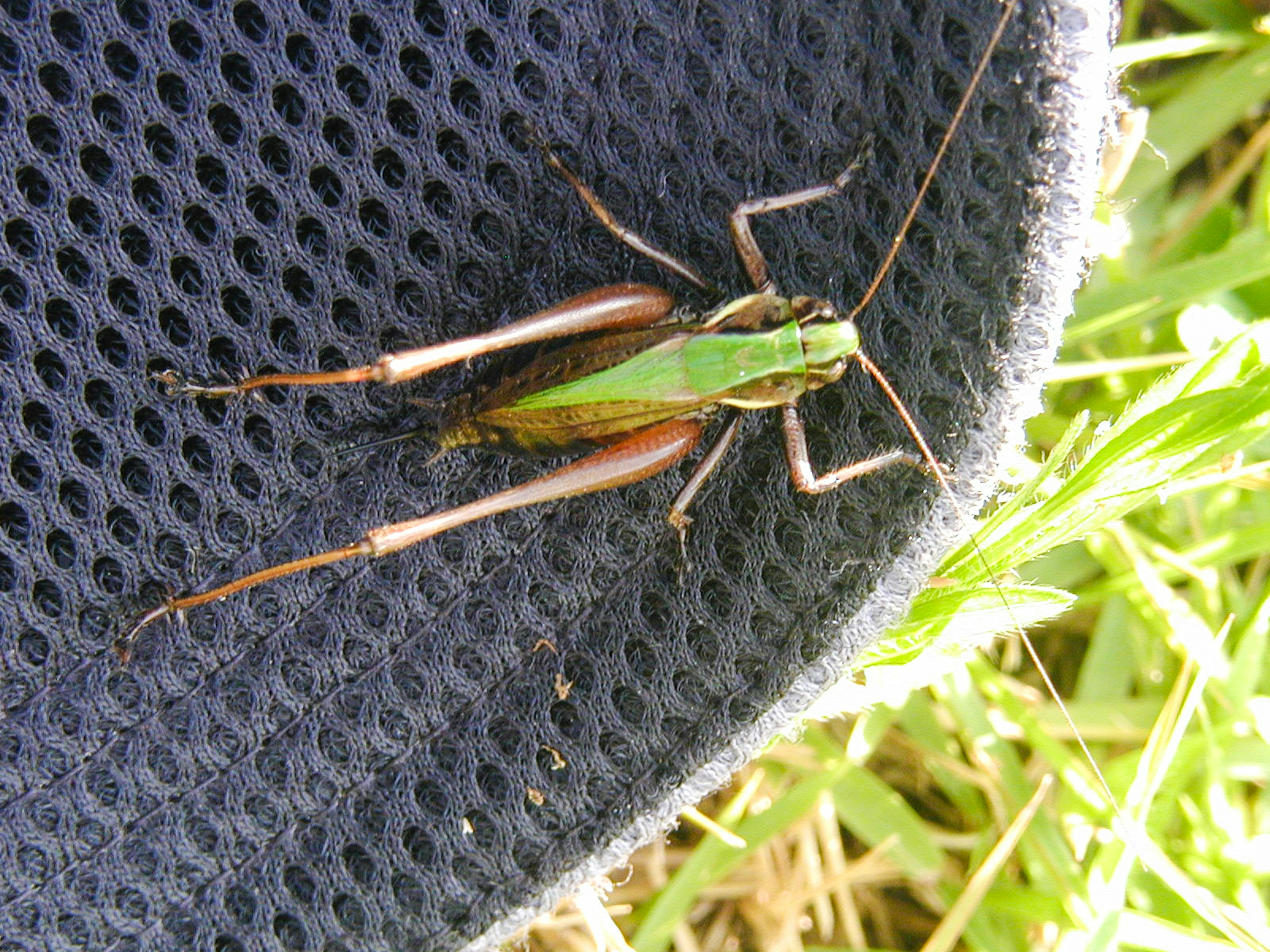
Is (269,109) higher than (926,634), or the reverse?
(269,109)

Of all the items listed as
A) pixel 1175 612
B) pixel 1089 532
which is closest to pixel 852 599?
pixel 1089 532

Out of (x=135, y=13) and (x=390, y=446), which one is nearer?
(x=135, y=13)

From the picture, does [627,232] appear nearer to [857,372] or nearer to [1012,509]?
[857,372]

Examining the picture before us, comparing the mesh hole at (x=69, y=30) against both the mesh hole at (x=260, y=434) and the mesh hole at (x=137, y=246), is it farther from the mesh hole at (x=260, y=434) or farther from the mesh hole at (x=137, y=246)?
the mesh hole at (x=260, y=434)

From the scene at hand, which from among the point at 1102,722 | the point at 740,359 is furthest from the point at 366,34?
the point at 1102,722

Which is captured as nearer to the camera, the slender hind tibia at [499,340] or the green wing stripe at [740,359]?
the slender hind tibia at [499,340]

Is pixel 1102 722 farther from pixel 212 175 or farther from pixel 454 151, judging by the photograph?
pixel 212 175

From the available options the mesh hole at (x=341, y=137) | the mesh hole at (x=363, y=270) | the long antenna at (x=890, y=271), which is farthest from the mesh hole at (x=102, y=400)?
the long antenna at (x=890, y=271)
